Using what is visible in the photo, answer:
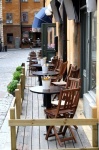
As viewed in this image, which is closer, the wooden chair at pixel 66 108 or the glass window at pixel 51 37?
the wooden chair at pixel 66 108

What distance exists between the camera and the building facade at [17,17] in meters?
63.3

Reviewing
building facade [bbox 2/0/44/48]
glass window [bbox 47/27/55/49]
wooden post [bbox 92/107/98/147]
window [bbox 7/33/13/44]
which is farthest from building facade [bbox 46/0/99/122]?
window [bbox 7/33/13/44]

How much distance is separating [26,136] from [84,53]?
3.92 meters

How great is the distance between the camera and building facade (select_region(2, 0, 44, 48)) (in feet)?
208

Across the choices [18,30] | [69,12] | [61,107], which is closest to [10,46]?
[18,30]

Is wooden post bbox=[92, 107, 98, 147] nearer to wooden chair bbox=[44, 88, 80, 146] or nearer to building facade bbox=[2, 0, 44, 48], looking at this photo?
wooden chair bbox=[44, 88, 80, 146]

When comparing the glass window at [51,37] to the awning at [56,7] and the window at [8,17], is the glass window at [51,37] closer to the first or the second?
the awning at [56,7]

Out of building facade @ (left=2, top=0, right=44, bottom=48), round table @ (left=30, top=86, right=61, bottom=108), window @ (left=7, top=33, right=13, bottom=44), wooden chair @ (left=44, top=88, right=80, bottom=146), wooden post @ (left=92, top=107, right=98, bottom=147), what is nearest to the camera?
wooden post @ (left=92, top=107, right=98, bottom=147)

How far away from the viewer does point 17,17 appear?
6334 cm

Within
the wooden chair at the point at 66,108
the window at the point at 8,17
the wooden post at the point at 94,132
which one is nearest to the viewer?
the wooden post at the point at 94,132

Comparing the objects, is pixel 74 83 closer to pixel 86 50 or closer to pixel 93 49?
pixel 93 49

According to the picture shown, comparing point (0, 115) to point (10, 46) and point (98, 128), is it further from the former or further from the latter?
point (10, 46)

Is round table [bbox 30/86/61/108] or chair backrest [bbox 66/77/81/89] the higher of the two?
Answer: chair backrest [bbox 66/77/81/89]

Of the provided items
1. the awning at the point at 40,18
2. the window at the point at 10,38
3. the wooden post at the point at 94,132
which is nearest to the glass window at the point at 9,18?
the window at the point at 10,38
